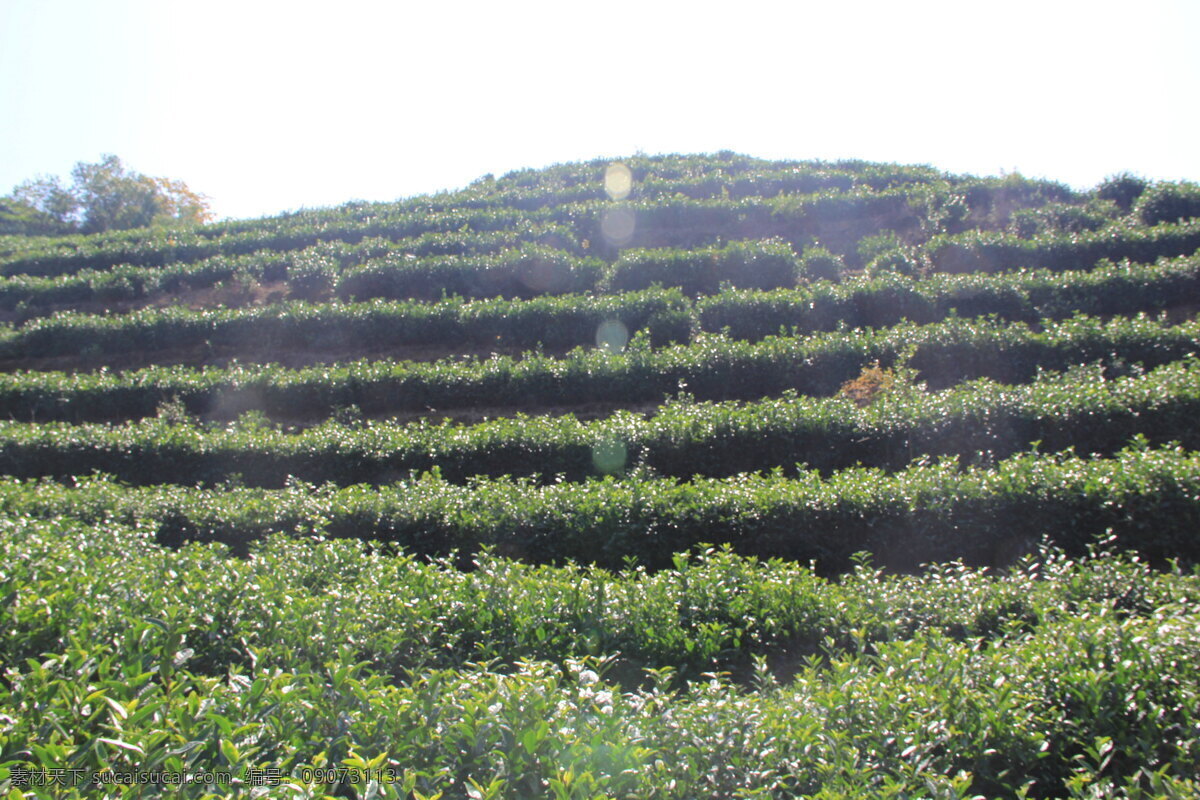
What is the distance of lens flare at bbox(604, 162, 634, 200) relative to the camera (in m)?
24.9

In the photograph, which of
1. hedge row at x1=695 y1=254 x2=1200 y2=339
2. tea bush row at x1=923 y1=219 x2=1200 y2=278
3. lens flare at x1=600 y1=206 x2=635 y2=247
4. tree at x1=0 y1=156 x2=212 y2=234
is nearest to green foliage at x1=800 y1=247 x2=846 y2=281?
hedge row at x1=695 y1=254 x2=1200 y2=339

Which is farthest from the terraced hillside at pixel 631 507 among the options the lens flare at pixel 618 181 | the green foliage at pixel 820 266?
the lens flare at pixel 618 181

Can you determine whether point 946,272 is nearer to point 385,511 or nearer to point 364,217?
point 385,511

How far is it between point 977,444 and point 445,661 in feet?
26.6

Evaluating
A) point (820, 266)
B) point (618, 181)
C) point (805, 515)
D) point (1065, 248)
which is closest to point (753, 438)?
point (805, 515)

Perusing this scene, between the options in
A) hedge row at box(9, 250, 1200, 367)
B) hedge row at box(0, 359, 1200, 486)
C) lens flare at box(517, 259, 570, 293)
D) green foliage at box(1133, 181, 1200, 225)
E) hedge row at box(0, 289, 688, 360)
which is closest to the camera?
hedge row at box(0, 359, 1200, 486)

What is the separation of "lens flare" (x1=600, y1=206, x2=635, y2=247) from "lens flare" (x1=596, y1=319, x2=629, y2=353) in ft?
21.3

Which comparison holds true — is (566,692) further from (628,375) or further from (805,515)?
(628,375)

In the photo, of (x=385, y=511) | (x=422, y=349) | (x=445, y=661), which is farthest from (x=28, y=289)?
(x=445, y=661)

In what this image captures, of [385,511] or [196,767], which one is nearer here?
[196,767]

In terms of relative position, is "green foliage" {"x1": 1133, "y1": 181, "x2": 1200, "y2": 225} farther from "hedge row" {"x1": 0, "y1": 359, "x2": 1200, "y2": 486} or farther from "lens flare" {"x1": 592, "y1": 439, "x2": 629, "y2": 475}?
"lens flare" {"x1": 592, "y1": 439, "x2": 629, "y2": 475}

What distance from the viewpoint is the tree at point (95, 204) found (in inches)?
1801

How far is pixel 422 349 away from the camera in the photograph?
55.1 feet

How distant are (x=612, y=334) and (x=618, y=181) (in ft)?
42.3
